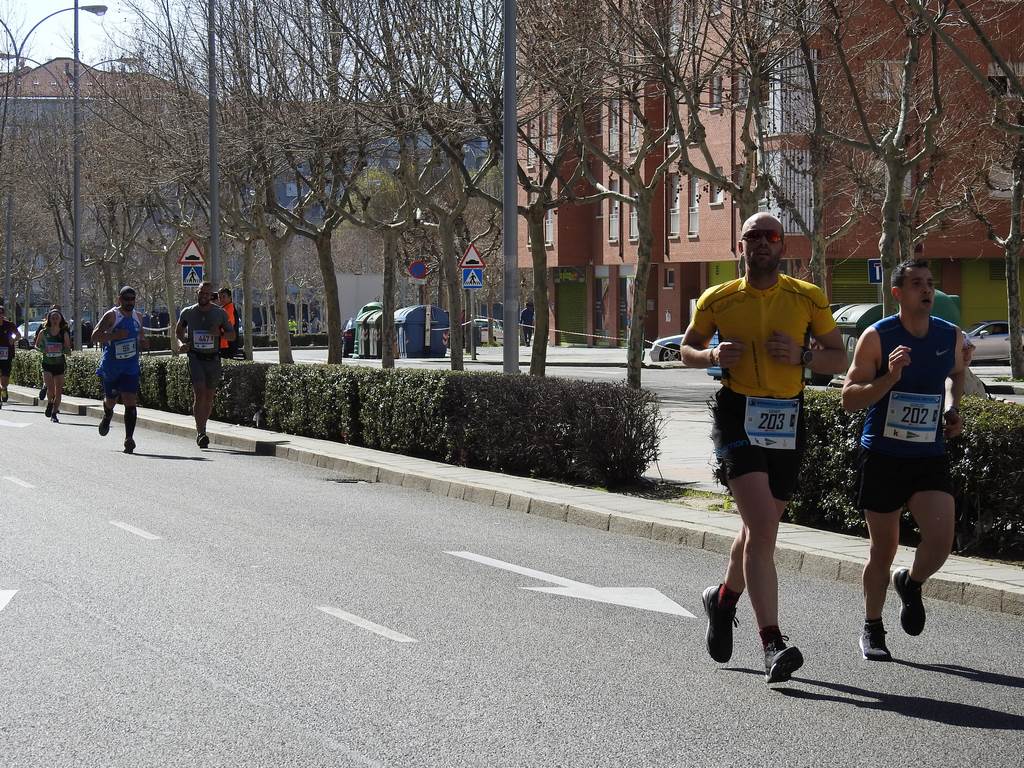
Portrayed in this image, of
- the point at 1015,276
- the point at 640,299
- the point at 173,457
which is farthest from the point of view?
the point at 1015,276

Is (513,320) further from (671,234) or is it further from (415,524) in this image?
(671,234)

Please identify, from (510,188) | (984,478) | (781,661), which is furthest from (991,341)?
(781,661)

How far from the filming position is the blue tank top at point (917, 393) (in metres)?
6.98

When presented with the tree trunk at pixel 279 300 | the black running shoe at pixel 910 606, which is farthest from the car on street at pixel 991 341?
the black running shoe at pixel 910 606

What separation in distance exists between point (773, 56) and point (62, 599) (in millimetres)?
17242

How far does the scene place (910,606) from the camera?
7219 millimetres

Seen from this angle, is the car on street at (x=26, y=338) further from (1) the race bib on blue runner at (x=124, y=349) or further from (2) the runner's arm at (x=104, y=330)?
(1) the race bib on blue runner at (x=124, y=349)

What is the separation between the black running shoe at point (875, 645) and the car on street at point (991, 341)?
3826cm

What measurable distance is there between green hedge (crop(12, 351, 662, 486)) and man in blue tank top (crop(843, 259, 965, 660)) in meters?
6.37

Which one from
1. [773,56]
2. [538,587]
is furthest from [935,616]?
[773,56]

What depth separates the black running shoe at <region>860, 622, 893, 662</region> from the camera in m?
7.02

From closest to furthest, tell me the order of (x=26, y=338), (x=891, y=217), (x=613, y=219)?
1. (x=891, y=217)
2. (x=613, y=219)
3. (x=26, y=338)

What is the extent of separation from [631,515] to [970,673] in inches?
196

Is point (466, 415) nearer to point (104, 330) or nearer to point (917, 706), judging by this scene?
point (104, 330)
